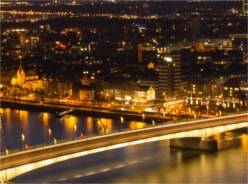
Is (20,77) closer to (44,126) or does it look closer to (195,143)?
(44,126)

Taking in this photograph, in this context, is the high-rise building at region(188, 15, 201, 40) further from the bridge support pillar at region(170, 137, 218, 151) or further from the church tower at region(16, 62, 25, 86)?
the bridge support pillar at region(170, 137, 218, 151)

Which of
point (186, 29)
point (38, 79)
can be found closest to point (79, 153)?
point (38, 79)

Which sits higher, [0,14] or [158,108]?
[0,14]

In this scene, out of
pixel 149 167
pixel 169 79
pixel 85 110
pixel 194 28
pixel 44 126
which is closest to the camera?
pixel 149 167

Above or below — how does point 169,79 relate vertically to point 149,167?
above

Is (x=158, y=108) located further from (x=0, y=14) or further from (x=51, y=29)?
(x=51, y=29)

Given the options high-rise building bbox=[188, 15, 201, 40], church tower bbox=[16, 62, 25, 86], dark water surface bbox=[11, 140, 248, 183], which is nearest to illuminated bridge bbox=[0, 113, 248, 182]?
dark water surface bbox=[11, 140, 248, 183]

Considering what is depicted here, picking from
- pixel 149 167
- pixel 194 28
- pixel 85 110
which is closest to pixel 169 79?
pixel 85 110
